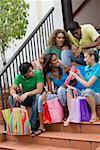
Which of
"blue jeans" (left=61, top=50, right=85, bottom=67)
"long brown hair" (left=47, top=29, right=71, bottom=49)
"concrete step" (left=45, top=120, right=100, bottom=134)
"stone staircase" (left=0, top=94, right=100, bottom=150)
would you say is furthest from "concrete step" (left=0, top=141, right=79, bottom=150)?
"long brown hair" (left=47, top=29, right=71, bottom=49)

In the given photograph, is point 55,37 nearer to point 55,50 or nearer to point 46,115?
point 55,50

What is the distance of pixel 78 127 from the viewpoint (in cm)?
494

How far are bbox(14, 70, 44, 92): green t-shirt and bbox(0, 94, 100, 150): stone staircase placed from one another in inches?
23.1

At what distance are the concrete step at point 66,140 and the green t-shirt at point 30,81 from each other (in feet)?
2.17

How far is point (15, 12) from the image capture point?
6727mm

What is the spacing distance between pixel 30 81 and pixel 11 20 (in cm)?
182

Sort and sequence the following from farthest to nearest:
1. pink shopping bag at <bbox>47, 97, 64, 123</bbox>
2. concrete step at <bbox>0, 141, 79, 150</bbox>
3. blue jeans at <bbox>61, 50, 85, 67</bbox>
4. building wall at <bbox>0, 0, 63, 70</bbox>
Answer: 1. building wall at <bbox>0, 0, 63, 70</bbox>
2. blue jeans at <bbox>61, 50, 85, 67</bbox>
3. pink shopping bag at <bbox>47, 97, 64, 123</bbox>
4. concrete step at <bbox>0, 141, 79, 150</bbox>

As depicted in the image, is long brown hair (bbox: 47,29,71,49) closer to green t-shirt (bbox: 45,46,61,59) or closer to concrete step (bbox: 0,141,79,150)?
green t-shirt (bbox: 45,46,61,59)

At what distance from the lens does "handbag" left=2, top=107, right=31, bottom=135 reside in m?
5.13

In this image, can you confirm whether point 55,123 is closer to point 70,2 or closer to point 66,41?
point 66,41

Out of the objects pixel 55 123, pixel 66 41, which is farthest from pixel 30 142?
pixel 66 41

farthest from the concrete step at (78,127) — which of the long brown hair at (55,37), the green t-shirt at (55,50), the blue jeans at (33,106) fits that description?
the long brown hair at (55,37)

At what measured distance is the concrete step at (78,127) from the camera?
15.6 ft

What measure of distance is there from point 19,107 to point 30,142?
504mm
